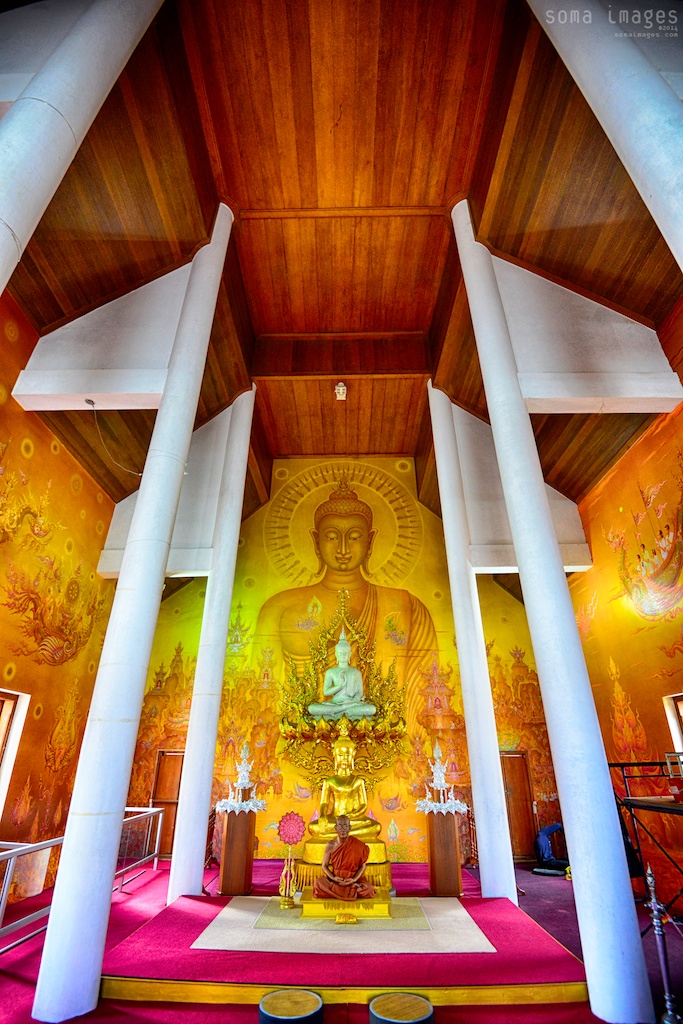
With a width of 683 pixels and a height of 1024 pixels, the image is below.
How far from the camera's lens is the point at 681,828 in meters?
5.68

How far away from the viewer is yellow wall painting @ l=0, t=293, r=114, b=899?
5746 mm

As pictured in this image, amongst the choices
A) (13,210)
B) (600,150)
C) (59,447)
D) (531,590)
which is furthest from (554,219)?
(59,447)

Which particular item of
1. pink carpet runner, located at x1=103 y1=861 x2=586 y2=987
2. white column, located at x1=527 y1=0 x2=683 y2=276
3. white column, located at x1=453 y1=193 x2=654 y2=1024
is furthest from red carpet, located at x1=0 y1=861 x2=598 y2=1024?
white column, located at x1=527 y1=0 x2=683 y2=276

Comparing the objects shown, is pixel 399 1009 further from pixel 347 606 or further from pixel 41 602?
pixel 347 606

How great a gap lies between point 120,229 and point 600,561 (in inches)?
303

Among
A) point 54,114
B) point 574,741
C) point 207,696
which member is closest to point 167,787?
point 207,696

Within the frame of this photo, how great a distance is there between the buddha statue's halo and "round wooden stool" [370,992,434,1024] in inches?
300

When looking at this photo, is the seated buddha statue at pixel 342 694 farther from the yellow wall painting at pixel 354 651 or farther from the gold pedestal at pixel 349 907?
the gold pedestal at pixel 349 907

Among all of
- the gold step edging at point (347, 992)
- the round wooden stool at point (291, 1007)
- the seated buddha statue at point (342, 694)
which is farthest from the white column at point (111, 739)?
the seated buddha statue at point (342, 694)

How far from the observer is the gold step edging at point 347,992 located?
348 cm

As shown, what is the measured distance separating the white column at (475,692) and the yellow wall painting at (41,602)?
17.5 feet

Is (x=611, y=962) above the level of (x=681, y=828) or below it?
below

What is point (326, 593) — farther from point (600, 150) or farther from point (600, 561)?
point (600, 150)

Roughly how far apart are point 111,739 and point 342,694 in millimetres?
5042
